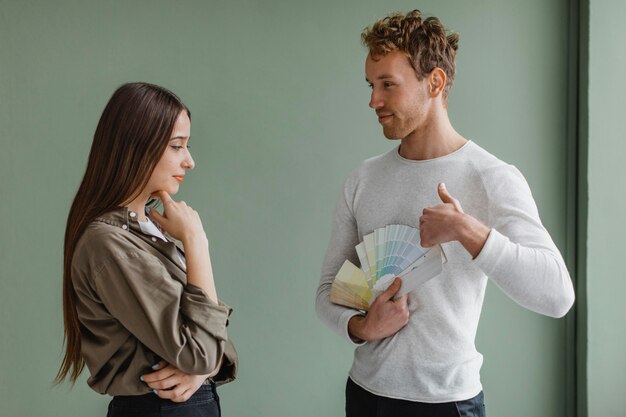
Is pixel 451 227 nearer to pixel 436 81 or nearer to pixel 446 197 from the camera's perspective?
pixel 446 197

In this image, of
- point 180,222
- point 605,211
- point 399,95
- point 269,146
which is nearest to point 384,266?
point 399,95

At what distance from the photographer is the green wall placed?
121 inches

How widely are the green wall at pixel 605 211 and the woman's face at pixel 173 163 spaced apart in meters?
2.04

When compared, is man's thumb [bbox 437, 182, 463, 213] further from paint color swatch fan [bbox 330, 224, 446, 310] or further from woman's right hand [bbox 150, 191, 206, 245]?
woman's right hand [bbox 150, 191, 206, 245]

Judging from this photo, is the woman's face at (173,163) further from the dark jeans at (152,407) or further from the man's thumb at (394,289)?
the man's thumb at (394,289)

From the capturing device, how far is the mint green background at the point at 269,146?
9.56ft

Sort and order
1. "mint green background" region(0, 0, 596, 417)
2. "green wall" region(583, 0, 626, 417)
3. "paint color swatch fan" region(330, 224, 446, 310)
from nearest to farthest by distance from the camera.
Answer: "paint color swatch fan" region(330, 224, 446, 310), "mint green background" region(0, 0, 596, 417), "green wall" region(583, 0, 626, 417)

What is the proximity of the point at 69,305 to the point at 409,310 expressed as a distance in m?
1.00

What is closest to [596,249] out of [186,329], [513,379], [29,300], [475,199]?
[513,379]

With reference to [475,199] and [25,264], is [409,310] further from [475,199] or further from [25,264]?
[25,264]

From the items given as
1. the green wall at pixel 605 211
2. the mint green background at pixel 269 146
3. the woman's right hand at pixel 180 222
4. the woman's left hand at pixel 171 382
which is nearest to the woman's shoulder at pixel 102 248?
the woman's right hand at pixel 180 222

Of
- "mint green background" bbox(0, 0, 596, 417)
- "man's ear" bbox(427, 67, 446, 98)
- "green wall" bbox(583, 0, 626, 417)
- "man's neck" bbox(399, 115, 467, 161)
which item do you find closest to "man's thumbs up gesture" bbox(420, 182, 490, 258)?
"man's neck" bbox(399, 115, 467, 161)

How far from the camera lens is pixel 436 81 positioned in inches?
85.2

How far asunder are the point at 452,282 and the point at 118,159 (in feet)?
3.45
